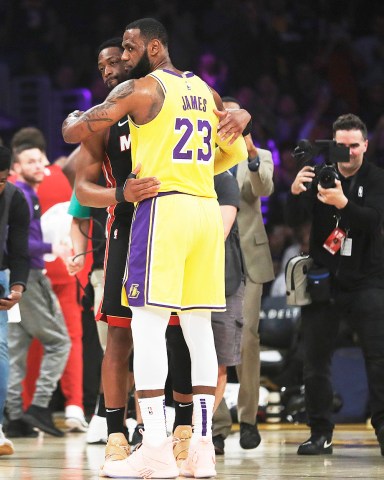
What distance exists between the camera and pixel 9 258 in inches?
254

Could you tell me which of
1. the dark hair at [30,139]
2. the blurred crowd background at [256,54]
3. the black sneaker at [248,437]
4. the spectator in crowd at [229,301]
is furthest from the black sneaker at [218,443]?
the blurred crowd background at [256,54]

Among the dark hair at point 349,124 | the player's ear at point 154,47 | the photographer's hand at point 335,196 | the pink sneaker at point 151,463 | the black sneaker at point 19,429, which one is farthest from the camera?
the black sneaker at point 19,429

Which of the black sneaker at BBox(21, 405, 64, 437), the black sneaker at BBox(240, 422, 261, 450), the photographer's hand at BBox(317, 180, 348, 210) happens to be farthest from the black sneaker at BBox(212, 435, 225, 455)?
the black sneaker at BBox(21, 405, 64, 437)

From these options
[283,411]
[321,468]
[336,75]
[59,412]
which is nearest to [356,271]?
[321,468]

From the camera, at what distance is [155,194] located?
497 cm

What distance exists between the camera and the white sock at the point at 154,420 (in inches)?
193

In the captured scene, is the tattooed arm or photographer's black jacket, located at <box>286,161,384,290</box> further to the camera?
photographer's black jacket, located at <box>286,161,384,290</box>

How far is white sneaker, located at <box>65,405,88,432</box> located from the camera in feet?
27.0

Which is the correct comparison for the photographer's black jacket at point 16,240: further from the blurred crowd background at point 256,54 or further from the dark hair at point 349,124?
the blurred crowd background at point 256,54

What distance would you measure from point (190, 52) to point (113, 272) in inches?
354

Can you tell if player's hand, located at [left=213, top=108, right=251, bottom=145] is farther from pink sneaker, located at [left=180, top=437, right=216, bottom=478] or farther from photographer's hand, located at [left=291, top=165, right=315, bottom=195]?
pink sneaker, located at [left=180, top=437, right=216, bottom=478]

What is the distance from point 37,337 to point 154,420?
325cm

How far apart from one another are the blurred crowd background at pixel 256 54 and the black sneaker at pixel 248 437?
17.2 ft

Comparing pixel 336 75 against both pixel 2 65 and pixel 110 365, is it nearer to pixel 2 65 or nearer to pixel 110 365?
pixel 2 65
